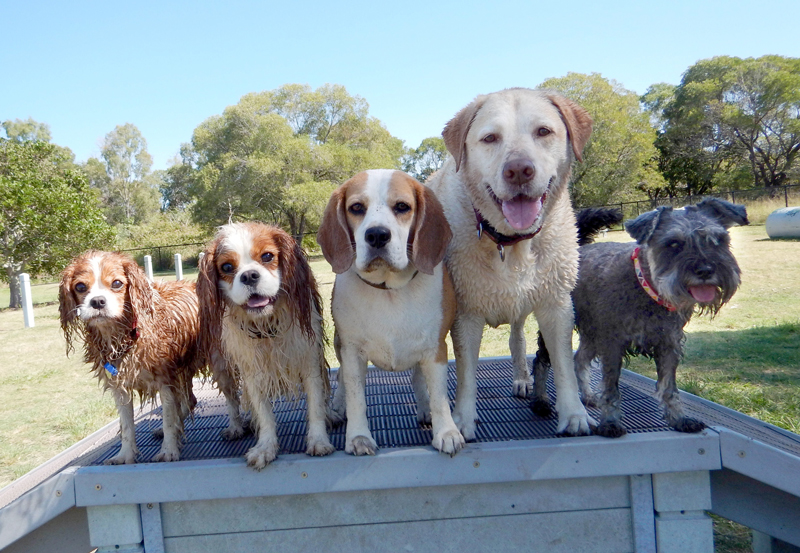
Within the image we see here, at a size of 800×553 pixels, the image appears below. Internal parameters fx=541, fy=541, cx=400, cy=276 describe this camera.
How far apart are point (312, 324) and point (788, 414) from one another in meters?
4.07

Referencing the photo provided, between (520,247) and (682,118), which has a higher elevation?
(682,118)

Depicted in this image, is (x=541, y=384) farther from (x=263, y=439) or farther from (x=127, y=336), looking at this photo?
(x=127, y=336)

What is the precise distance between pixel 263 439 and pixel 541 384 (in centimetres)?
169

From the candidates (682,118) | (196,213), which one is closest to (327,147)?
(196,213)

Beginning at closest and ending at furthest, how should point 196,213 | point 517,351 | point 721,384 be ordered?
point 517,351
point 721,384
point 196,213

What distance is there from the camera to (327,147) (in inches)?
1318

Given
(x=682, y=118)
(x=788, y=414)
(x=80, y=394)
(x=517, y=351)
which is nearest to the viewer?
(x=517, y=351)

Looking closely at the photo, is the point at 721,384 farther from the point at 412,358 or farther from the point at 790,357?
the point at 412,358

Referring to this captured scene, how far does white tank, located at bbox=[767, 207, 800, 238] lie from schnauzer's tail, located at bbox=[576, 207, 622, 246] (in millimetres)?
17084

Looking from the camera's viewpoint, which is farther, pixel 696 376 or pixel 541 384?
pixel 696 376

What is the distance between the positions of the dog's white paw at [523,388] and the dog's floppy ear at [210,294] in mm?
2036

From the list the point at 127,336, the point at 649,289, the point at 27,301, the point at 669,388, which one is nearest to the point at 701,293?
the point at 649,289

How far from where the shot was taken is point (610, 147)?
125ft

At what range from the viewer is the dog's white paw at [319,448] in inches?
97.7
